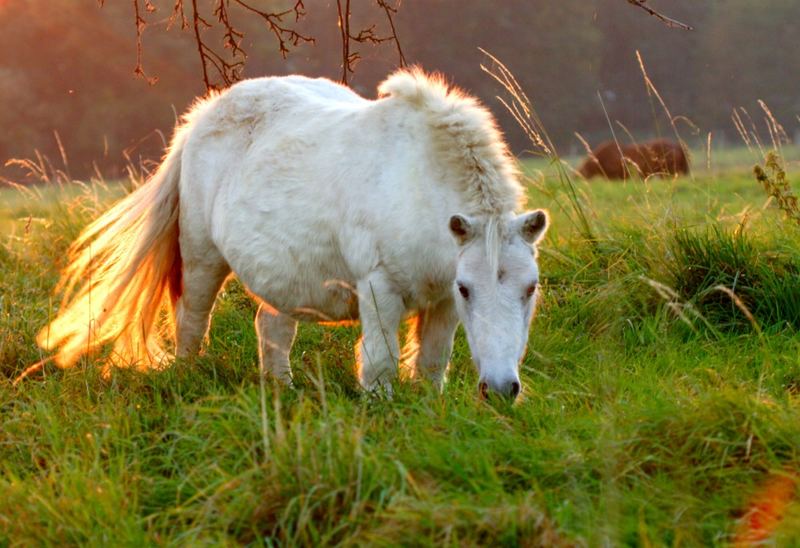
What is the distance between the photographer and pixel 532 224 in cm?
375

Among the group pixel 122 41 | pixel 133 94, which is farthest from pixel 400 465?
pixel 133 94

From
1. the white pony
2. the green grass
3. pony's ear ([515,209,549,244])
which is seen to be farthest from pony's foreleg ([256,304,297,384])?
pony's ear ([515,209,549,244])

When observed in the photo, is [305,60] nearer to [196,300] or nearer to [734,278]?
[196,300]

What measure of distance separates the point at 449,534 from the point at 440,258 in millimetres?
1618

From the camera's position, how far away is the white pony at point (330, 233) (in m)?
3.74

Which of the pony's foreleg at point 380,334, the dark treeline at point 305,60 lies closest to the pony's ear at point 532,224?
the pony's foreleg at point 380,334

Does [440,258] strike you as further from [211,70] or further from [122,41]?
[122,41]

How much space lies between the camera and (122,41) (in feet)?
95.4

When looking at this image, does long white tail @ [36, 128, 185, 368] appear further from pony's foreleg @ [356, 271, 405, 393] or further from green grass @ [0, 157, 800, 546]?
pony's foreleg @ [356, 271, 405, 393]

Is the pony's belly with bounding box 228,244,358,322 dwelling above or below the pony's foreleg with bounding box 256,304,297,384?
above

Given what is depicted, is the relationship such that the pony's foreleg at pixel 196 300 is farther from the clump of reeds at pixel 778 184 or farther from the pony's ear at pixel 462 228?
the clump of reeds at pixel 778 184

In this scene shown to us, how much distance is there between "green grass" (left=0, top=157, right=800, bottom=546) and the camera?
270 centimetres

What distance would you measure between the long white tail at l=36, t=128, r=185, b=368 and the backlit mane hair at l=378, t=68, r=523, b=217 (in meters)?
1.88

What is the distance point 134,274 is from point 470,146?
235 centimetres
